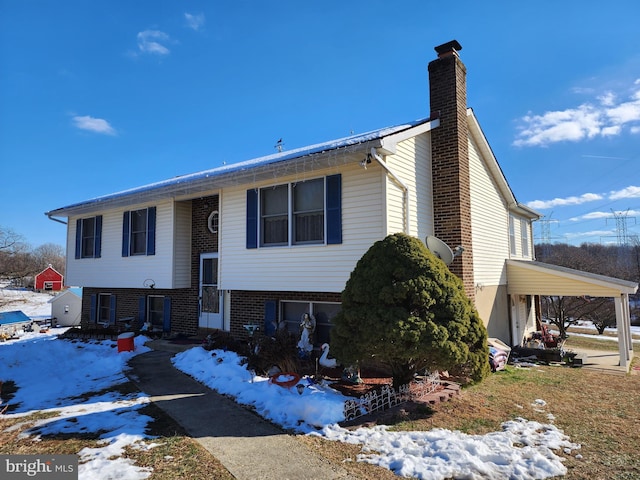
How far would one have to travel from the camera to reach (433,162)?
9.92 metres

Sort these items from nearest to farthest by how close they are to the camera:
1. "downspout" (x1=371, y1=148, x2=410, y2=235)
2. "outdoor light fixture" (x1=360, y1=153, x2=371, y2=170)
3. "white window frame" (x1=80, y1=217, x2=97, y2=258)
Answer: "downspout" (x1=371, y1=148, x2=410, y2=235) → "outdoor light fixture" (x1=360, y1=153, x2=371, y2=170) → "white window frame" (x1=80, y1=217, x2=97, y2=258)

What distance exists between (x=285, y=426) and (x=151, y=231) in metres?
9.50

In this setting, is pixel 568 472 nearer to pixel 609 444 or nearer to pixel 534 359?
pixel 609 444

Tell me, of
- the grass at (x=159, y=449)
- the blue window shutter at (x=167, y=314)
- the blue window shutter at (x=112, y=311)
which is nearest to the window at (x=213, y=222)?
the blue window shutter at (x=167, y=314)

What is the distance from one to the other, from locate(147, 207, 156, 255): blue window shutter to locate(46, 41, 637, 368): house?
5 centimetres

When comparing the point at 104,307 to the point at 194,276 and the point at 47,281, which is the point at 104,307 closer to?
the point at 194,276

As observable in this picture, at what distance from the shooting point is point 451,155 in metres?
9.68

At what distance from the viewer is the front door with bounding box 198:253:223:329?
1217 centimetres

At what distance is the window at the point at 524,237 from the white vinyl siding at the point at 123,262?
13675 mm

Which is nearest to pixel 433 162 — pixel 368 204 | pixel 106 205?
pixel 368 204

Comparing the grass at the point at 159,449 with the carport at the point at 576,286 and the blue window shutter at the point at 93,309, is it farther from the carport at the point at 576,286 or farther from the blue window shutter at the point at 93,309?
the blue window shutter at the point at 93,309

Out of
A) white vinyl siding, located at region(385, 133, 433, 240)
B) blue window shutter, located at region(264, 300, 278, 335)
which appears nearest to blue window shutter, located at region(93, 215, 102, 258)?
blue window shutter, located at region(264, 300, 278, 335)

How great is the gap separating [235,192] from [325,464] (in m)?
7.69

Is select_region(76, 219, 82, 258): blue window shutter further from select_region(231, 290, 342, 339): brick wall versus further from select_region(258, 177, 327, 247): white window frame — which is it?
select_region(258, 177, 327, 247): white window frame
